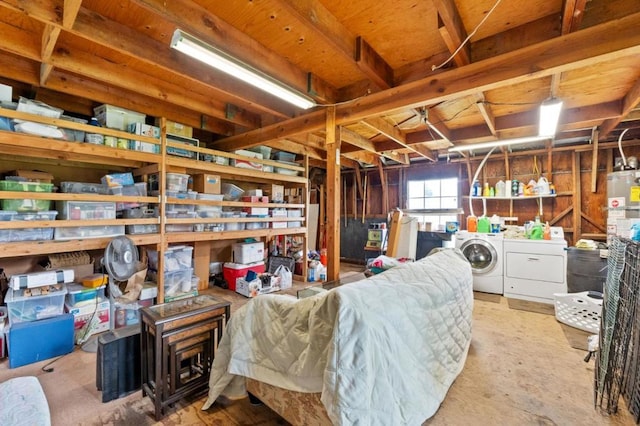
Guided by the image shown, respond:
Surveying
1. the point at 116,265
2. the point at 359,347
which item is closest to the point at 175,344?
the point at 359,347

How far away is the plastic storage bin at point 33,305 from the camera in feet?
7.86

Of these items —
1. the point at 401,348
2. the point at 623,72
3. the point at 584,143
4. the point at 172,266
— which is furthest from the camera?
the point at 584,143

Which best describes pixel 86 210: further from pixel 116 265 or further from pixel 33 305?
pixel 33 305

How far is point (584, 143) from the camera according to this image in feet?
15.0

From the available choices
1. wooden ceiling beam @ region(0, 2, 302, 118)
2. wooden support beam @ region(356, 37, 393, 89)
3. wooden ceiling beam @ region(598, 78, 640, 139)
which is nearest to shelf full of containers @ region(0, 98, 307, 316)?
wooden ceiling beam @ region(0, 2, 302, 118)

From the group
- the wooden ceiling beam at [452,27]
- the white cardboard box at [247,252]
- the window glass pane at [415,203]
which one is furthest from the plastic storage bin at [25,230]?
the window glass pane at [415,203]

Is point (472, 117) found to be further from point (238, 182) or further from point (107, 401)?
point (107, 401)

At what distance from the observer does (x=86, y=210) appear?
284 centimetres

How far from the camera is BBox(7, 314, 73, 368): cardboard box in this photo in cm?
227

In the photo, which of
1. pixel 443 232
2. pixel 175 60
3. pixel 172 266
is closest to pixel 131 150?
pixel 175 60

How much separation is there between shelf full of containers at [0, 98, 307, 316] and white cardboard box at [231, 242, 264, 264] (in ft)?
1.21

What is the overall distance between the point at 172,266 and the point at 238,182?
2.19 m

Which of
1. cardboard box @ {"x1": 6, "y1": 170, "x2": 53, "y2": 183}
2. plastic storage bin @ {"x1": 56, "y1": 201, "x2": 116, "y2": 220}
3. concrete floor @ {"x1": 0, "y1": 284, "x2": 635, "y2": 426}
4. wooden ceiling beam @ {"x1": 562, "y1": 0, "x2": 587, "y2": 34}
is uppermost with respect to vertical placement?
wooden ceiling beam @ {"x1": 562, "y1": 0, "x2": 587, "y2": 34}

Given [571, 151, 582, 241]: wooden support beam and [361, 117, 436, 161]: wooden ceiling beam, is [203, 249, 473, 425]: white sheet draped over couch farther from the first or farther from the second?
[571, 151, 582, 241]: wooden support beam
